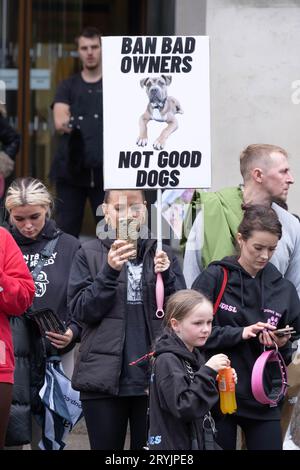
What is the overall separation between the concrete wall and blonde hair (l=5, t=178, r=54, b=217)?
7.07 feet

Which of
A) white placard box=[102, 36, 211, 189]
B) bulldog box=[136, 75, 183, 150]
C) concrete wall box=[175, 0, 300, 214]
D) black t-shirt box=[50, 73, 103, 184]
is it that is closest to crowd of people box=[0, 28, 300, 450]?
white placard box=[102, 36, 211, 189]

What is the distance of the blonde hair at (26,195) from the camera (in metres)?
6.93

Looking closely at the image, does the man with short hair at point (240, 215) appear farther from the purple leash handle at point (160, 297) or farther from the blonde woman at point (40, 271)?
the blonde woman at point (40, 271)

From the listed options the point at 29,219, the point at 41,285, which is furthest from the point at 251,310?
the point at 29,219

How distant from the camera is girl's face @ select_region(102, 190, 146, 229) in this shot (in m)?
6.43

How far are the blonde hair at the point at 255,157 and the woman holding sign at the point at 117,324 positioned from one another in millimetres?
669

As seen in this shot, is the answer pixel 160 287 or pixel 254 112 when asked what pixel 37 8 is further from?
pixel 160 287

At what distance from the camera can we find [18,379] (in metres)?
6.74

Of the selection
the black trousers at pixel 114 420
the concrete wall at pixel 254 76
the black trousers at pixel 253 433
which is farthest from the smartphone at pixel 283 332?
the concrete wall at pixel 254 76

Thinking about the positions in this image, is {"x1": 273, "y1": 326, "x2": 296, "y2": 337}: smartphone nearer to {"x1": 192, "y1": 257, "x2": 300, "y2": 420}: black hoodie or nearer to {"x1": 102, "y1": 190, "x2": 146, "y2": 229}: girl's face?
{"x1": 192, "y1": 257, "x2": 300, "y2": 420}: black hoodie

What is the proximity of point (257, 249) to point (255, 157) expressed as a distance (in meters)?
0.68

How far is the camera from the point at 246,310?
249 inches

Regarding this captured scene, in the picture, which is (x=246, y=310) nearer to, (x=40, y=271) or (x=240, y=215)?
(x=240, y=215)
